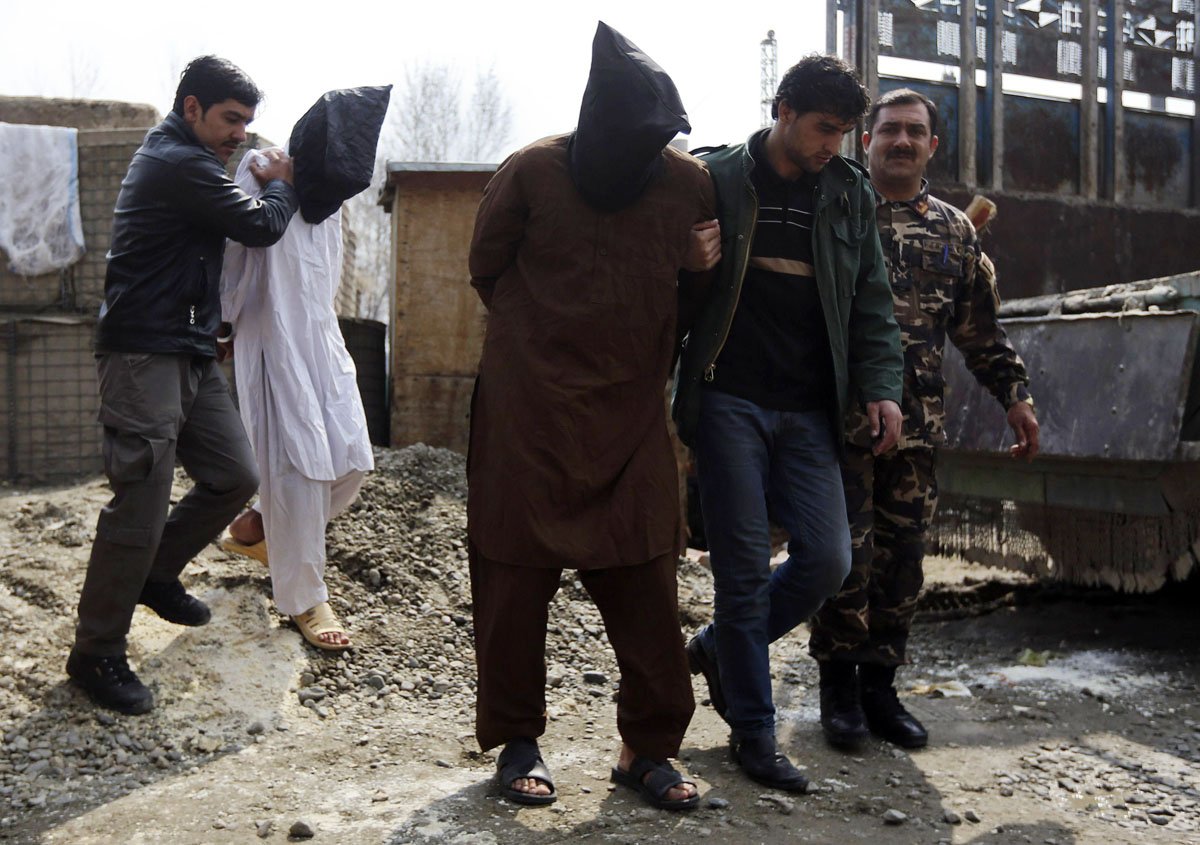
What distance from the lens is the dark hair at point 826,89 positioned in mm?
2852

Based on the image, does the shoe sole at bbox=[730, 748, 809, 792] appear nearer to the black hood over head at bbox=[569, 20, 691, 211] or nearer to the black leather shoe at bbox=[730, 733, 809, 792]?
the black leather shoe at bbox=[730, 733, 809, 792]

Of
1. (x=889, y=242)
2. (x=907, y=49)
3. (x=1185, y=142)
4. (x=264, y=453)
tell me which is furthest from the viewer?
(x=1185, y=142)

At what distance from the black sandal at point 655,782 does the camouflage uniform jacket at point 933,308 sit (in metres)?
1.09

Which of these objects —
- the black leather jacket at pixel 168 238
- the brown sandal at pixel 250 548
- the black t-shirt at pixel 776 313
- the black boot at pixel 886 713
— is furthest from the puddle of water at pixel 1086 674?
the black leather jacket at pixel 168 238

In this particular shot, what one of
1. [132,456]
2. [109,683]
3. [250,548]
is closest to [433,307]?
[250,548]

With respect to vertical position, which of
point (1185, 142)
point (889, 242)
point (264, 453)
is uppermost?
point (1185, 142)

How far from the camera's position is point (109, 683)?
3.23 m

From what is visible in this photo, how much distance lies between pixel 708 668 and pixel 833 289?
1137mm

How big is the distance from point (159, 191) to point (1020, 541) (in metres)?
3.40

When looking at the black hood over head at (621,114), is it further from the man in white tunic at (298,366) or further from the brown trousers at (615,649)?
the man in white tunic at (298,366)

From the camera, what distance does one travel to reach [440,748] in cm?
326

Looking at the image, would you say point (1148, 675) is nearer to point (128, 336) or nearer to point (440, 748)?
point (440, 748)

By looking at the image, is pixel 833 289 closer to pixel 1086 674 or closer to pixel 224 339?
pixel 224 339

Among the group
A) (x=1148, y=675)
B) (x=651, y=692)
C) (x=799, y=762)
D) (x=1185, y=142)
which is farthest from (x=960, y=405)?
(x=1185, y=142)
